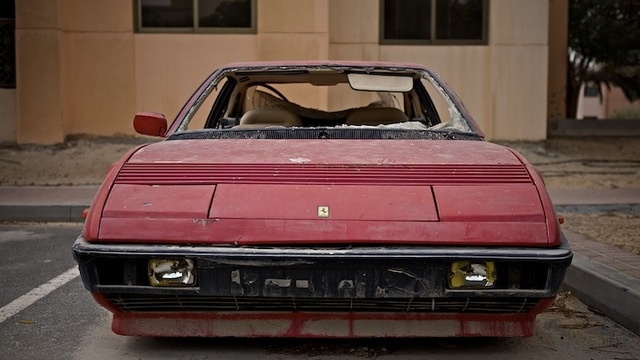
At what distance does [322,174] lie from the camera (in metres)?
3.75

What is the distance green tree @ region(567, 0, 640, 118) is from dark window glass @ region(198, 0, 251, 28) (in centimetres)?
757

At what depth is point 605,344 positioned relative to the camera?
414 centimetres

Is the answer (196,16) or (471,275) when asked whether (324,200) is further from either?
(196,16)

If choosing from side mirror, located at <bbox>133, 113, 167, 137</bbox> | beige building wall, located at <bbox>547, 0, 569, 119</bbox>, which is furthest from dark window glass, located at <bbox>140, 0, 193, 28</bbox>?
side mirror, located at <bbox>133, 113, 167, 137</bbox>

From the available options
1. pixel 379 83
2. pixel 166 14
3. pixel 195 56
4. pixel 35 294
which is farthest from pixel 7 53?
pixel 379 83

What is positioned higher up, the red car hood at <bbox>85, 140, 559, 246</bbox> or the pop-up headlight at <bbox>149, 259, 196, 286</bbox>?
the red car hood at <bbox>85, 140, 559, 246</bbox>

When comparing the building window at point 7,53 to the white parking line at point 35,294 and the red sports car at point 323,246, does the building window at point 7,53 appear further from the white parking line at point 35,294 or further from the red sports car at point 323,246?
the red sports car at point 323,246

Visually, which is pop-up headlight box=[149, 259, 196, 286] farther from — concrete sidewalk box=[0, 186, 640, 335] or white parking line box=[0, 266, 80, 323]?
concrete sidewalk box=[0, 186, 640, 335]

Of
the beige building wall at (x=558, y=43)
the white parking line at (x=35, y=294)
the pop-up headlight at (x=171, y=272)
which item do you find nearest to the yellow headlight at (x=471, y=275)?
the pop-up headlight at (x=171, y=272)

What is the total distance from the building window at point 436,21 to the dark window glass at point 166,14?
3.30 meters

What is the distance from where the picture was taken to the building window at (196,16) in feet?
43.7

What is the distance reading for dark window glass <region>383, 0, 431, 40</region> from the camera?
13891mm

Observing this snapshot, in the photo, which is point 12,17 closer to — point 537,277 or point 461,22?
point 461,22

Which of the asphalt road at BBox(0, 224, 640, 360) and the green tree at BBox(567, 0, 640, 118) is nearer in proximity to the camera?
the asphalt road at BBox(0, 224, 640, 360)
